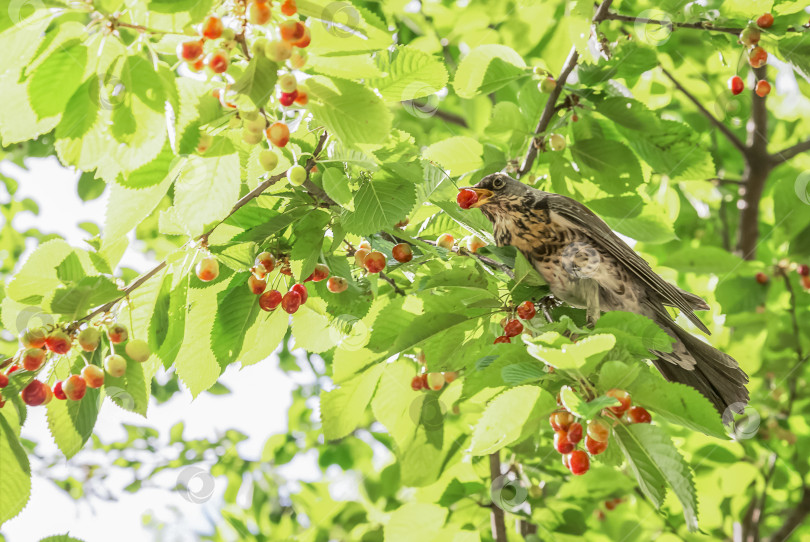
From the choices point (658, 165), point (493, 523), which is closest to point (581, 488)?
point (493, 523)

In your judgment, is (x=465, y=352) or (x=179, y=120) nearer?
(x=179, y=120)

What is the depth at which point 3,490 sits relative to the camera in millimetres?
1644

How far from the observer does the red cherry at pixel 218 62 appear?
1.33m

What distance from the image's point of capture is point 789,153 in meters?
4.54

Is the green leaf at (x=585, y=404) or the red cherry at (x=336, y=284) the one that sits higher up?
the green leaf at (x=585, y=404)

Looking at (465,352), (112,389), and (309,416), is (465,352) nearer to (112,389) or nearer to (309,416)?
(112,389)

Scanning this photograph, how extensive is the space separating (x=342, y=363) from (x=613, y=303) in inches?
42.7

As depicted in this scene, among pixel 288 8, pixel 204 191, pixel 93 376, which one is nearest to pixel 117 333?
pixel 93 376

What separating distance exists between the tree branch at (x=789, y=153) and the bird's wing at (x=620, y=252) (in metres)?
2.72

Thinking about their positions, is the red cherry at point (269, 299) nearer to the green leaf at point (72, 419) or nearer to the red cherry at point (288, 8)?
the green leaf at point (72, 419)

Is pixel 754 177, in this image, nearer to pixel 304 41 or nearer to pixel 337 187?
pixel 337 187

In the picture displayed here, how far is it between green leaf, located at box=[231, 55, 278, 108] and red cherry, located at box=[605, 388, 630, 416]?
962 millimetres

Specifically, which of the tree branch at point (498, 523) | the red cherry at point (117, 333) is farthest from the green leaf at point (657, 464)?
the tree branch at point (498, 523)

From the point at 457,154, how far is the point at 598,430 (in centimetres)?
156
